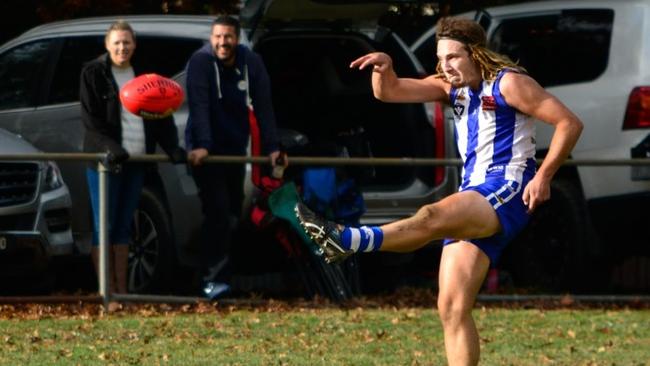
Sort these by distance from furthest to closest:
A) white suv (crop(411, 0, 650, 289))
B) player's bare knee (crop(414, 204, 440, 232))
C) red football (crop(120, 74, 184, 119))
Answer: white suv (crop(411, 0, 650, 289)) < red football (crop(120, 74, 184, 119)) < player's bare knee (crop(414, 204, 440, 232))

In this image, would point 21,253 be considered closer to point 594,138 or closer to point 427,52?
point 427,52

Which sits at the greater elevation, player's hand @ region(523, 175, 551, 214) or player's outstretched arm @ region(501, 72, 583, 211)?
player's outstretched arm @ region(501, 72, 583, 211)

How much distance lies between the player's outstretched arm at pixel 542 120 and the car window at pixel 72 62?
5595 mm

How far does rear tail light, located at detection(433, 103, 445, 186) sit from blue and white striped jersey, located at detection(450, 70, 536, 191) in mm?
4838

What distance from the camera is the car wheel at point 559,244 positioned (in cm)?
1418

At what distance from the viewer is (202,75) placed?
13008 mm

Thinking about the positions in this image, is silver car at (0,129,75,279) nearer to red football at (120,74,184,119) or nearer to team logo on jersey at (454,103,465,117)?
red football at (120,74,184,119)

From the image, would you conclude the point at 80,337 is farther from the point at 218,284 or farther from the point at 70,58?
the point at 70,58

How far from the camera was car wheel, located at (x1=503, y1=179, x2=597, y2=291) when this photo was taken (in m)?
14.2

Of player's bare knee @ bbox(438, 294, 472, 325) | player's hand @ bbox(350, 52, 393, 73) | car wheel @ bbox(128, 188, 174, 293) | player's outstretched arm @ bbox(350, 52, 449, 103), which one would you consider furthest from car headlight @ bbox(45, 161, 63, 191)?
player's bare knee @ bbox(438, 294, 472, 325)

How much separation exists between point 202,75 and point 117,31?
2.12ft

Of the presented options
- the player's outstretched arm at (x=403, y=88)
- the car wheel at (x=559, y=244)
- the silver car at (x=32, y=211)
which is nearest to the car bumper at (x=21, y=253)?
the silver car at (x=32, y=211)

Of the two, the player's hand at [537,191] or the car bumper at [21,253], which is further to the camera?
the car bumper at [21,253]

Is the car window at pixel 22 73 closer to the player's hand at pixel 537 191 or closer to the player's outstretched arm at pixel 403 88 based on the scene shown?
the player's outstretched arm at pixel 403 88
